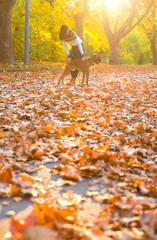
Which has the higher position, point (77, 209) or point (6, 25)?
point (6, 25)

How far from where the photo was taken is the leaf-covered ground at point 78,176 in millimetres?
1839

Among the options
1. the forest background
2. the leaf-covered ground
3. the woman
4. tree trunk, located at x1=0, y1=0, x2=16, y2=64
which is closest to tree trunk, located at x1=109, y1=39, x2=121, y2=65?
the forest background

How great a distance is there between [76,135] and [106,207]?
2048mm

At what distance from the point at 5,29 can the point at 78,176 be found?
14.3 m

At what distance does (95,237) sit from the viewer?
175 centimetres

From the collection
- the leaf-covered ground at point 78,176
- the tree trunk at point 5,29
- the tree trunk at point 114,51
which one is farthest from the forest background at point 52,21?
the leaf-covered ground at point 78,176

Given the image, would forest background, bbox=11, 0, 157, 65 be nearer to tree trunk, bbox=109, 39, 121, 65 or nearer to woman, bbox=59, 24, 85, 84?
tree trunk, bbox=109, 39, 121, 65

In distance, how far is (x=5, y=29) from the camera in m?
15.2

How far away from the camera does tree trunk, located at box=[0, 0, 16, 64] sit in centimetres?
1491

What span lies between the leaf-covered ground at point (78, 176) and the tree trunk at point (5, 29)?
1100cm

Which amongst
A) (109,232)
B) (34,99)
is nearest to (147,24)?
(34,99)

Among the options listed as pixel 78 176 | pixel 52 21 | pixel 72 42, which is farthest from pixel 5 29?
pixel 78 176

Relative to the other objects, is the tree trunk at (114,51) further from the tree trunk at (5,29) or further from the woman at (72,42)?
the woman at (72,42)

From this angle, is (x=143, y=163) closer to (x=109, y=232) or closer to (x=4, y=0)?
(x=109, y=232)
